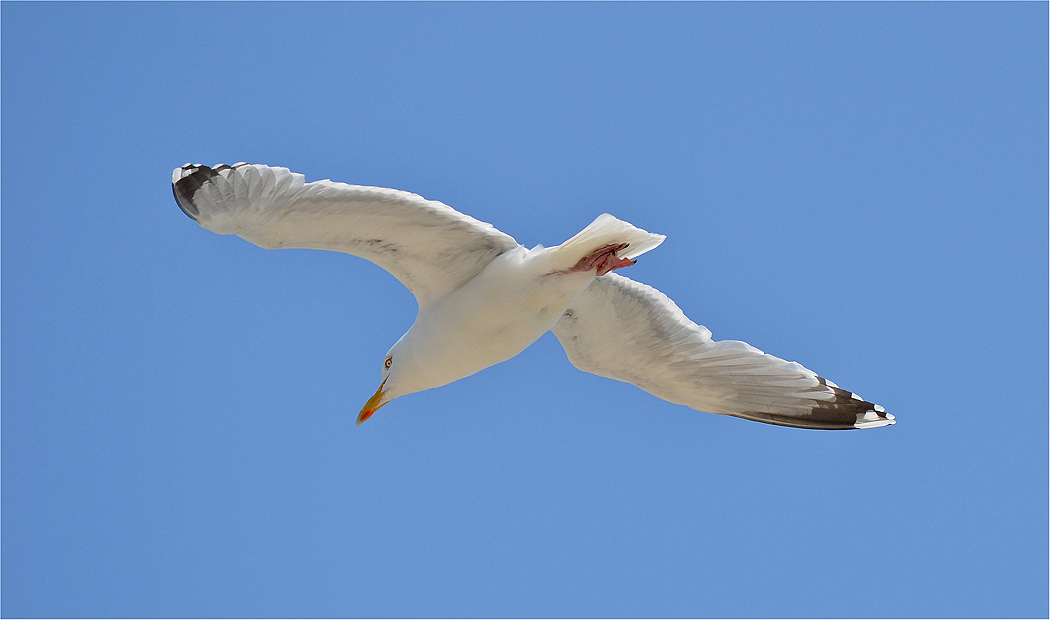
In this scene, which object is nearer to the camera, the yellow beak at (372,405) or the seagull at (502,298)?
the seagull at (502,298)

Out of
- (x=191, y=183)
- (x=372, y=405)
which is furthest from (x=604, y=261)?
(x=191, y=183)

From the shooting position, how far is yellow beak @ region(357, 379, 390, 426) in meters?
6.57

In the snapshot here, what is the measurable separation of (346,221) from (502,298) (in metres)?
0.96

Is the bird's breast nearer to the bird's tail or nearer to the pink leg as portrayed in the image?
the pink leg

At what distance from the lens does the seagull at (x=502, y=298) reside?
5516 mm

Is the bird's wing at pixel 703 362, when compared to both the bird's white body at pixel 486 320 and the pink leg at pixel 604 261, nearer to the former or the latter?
the bird's white body at pixel 486 320

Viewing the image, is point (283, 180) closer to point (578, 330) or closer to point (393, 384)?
point (393, 384)

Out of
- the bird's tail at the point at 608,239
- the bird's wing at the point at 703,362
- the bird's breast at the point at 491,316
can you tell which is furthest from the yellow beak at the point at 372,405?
the bird's tail at the point at 608,239

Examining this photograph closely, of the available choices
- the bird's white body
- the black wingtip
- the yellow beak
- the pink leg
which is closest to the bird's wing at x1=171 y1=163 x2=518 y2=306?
Result: the black wingtip

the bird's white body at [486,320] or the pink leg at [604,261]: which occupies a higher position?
the pink leg at [604,261]

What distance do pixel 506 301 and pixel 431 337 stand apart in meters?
0.59

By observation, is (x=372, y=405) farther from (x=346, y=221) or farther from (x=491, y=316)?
(x=346, y=221)

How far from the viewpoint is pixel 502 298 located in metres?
5.91

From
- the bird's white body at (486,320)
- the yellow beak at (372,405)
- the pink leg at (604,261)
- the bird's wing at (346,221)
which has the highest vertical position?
the bird's wing at (346,221)
